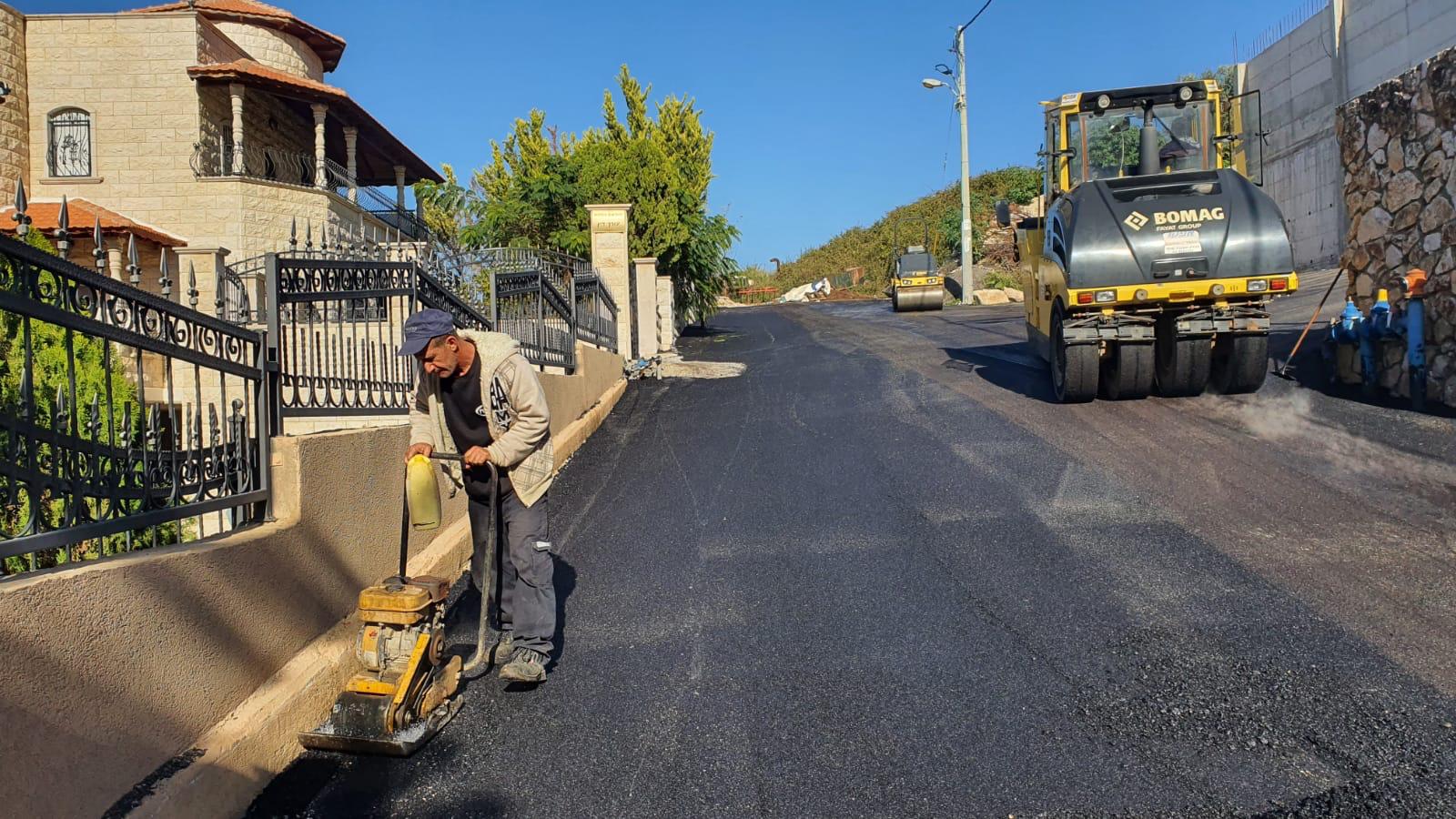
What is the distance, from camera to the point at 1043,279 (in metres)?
11.1

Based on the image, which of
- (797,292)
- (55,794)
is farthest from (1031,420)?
(797,292)

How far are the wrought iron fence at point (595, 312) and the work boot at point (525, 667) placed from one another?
7.34 meters

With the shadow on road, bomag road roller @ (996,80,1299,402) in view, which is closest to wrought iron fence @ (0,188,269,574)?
bomag road roller @ (996,80,1299,402)

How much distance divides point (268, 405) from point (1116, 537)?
470 centimetres

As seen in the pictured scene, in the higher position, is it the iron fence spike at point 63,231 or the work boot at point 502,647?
the iron fence spike at point 63,231

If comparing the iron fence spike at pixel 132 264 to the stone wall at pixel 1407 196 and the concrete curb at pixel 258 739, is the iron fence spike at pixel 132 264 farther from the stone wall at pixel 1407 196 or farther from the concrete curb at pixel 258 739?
the stone wall at pixel 1407 196

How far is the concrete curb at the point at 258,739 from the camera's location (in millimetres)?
3234

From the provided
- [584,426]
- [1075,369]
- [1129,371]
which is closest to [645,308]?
[584,426]

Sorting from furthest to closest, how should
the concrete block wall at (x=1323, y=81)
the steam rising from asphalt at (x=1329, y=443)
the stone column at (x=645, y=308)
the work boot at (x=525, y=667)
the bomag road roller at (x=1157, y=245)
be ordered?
the concrete block wall at (x=1323, y=81), the stone column at (x=645, y=308), the bomag road roller at (x=1157, y=245), the steam rising from asphalt at (x=1329, y=443), the work boot at (x=525, y=667)

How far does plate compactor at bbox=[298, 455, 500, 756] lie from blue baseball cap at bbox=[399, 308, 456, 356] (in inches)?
18.4

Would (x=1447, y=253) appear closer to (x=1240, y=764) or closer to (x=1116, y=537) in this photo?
(x=1116, y=537)

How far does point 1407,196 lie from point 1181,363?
2.49 meters

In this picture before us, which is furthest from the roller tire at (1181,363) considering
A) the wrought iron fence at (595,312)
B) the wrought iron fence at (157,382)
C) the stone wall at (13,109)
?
the stone wall at (13,109)

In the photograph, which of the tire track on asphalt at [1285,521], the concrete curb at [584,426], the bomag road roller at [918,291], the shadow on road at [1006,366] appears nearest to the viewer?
the tire track on asphalt at [1285,521]
